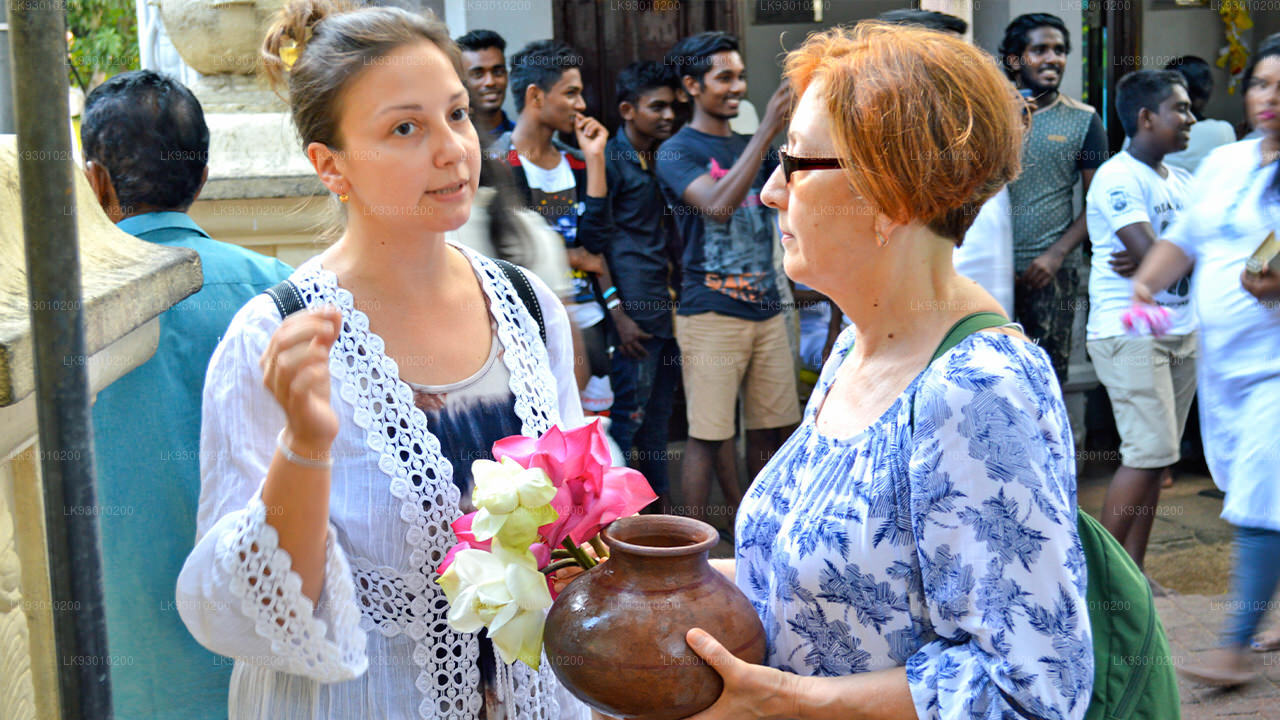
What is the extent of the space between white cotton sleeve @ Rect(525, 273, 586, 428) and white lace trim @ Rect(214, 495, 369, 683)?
0.57m

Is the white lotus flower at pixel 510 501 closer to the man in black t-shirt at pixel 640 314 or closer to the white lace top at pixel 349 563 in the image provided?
the white lace top at pixel 349 563

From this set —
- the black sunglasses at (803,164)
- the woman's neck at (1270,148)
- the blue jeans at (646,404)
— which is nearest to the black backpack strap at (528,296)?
the black sunglasses at (803,164)

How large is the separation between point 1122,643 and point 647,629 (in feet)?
2.14

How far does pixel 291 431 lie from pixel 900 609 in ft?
2.81

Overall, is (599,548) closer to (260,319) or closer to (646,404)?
(260,319)

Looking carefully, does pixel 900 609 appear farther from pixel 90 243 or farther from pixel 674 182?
pixel 674 182

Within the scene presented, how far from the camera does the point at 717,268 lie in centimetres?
535

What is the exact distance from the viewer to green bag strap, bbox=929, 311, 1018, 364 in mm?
1613

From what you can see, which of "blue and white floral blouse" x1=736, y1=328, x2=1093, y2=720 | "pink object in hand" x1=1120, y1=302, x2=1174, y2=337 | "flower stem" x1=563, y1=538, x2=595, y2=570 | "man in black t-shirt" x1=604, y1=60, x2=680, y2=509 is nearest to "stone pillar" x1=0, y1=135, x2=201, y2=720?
"flower stem" x1=563, y1=538, x2=595, y2=570

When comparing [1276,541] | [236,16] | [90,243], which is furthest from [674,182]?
[90,243]

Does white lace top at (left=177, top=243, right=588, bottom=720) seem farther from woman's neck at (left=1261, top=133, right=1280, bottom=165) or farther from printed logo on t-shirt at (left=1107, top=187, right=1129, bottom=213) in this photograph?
printed logo on t-shirt at (left=1107, top=187, right=1129, bottom=213)

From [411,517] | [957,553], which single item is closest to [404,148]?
[411,517]

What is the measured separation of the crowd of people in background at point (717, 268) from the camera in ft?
8.13

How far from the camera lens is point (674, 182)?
17.4ft
